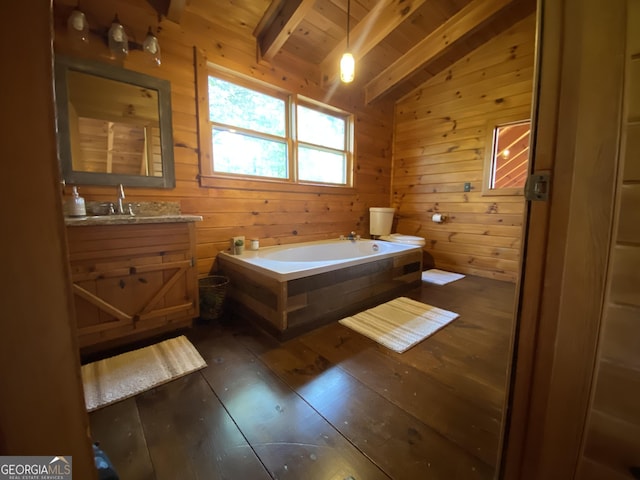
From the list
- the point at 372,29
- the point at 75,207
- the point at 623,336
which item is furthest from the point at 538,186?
the point at 372,29

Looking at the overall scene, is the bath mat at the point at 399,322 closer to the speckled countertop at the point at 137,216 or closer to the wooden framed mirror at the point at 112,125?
the speckled countertop at the point at 137,216

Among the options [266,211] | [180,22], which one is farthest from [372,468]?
[180,22]

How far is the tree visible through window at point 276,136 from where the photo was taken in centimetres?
249

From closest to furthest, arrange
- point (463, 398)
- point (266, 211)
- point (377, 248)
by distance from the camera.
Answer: point (463, 398), point (266, 211), point (377, 248)

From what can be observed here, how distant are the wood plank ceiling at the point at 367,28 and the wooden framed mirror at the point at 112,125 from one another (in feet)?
2.34

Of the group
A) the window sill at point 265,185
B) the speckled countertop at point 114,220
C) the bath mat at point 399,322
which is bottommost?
the bath mat at point 399,322

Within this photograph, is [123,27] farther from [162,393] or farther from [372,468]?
[372,468]

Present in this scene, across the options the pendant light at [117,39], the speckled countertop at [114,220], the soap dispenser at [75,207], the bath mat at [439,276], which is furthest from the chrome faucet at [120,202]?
the bath mat at [439,276]

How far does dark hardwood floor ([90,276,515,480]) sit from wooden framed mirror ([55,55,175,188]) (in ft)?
4.50

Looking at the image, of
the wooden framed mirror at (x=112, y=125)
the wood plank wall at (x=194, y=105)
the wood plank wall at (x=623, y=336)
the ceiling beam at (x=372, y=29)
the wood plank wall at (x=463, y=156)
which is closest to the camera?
the wood plank wall at (x=623, y=336)

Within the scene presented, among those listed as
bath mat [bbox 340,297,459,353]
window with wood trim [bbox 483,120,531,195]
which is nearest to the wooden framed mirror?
bath mat [bbox 340,297,459,353]

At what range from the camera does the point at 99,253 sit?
1541mm

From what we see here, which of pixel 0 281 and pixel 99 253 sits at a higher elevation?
pixel 0 281

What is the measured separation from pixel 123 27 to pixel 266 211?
175 cm
